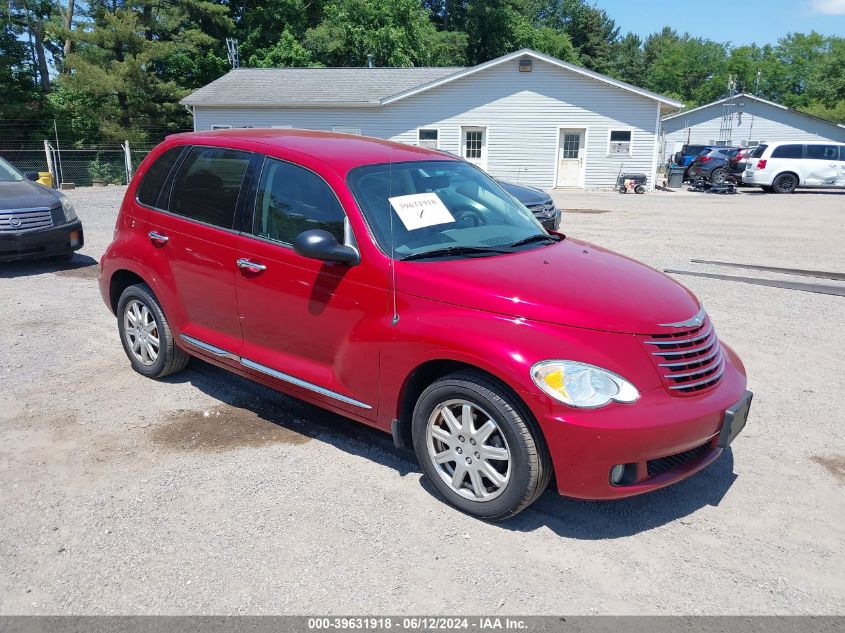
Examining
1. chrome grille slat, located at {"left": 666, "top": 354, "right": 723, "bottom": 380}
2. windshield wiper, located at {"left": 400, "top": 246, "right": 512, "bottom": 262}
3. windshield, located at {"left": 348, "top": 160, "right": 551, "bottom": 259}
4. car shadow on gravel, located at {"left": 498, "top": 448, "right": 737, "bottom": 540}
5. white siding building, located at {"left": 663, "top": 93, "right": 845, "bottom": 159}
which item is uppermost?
white siding building, located at {"left": 663, "top": 93, "right": 845, "bottom": 159}

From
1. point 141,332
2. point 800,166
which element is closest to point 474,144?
point 800,166

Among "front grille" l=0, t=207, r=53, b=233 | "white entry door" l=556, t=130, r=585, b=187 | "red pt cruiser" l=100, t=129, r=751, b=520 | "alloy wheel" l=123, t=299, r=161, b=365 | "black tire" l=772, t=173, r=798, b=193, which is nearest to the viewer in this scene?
"red pt cruiser" l=100, t=129, r=751, b=520

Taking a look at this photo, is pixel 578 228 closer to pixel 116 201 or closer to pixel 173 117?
pixel 116 201

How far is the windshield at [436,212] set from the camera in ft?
13.1

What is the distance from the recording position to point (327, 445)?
4496 mm

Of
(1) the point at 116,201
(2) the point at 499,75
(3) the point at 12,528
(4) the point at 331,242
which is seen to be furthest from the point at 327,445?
(2) the point at 499,75

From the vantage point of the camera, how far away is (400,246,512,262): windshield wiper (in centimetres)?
389

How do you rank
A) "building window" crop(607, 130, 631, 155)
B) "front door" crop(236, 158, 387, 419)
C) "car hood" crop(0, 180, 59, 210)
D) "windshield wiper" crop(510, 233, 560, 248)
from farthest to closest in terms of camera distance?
"building window" crop(607, 130, 631, 155)
"car hood" crop(0, 180, 59, 210)
"windshield wiper" crop(510, 233, 560, 248)
"front door" crop(236, 158, 387, 419)

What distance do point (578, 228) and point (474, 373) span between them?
1243 cm

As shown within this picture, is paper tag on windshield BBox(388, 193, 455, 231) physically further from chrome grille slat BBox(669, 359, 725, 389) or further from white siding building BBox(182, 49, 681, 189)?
white siding building BBox(182, 49, 681, 189)

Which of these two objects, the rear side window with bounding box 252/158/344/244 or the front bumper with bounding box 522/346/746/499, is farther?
the rear side window with bounding box 252/158/344/244

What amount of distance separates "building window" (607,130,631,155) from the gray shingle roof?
7.08m

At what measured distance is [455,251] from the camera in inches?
157

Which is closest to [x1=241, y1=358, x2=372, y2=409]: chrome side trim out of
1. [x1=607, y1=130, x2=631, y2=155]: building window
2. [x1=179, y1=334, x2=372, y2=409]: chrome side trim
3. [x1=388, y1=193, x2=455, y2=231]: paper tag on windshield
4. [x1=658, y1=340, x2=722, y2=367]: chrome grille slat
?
[x1=179, y1=334, x2=372, y2=409]: chrome side trim
